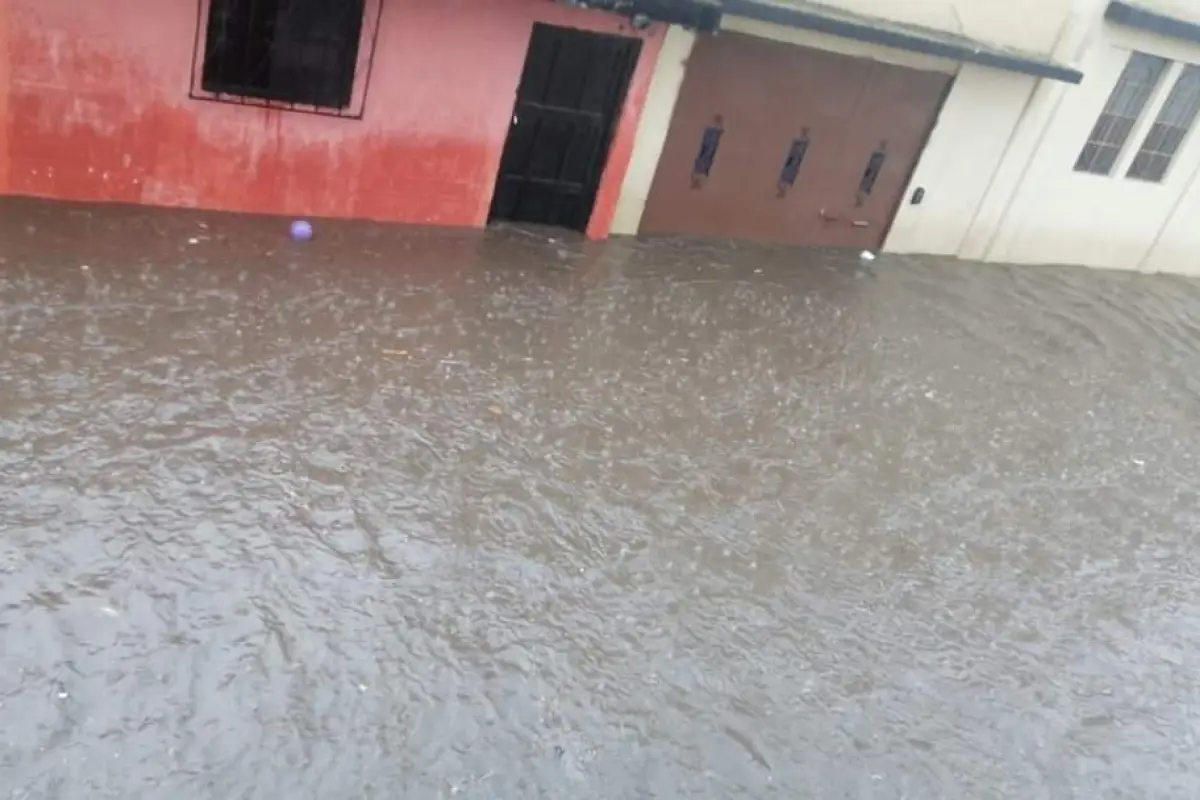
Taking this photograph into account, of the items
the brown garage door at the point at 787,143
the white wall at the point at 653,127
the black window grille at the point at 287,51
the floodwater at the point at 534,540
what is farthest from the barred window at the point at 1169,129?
the black window grille at the point at 287,51

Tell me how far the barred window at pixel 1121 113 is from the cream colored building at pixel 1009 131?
0.06 ft

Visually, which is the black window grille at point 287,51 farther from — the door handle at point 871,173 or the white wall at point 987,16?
the door handle at point 871,173

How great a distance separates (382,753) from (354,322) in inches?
158

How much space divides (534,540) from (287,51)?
4.68 metres

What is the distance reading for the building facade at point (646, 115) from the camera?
321 inches

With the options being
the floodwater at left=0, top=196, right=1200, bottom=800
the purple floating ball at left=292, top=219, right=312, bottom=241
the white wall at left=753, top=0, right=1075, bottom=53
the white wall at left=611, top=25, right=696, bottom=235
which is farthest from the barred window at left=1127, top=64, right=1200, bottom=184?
the purple floating ball at left=292, top=219, right=312, bottom=241

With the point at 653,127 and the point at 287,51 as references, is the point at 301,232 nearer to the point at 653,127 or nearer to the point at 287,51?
the point at 287,51


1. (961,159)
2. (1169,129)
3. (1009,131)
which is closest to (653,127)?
(961,159)

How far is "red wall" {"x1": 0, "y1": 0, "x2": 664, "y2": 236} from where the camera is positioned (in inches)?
308

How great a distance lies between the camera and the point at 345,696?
5.04 metres

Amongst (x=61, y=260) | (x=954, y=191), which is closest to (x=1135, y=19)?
(x=954, y=191)

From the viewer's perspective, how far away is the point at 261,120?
865cm

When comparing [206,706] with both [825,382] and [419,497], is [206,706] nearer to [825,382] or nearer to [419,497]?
[419,497]

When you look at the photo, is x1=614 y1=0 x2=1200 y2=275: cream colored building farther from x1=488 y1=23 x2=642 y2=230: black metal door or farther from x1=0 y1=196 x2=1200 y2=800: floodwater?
x1=0 y1=196 x2=1200 y2=800: floodwater
